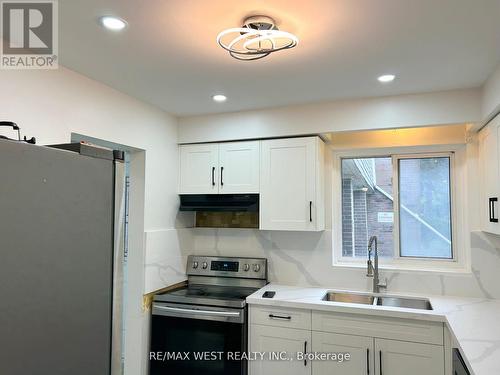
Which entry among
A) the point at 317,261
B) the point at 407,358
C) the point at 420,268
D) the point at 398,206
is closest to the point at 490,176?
the point at 398,206

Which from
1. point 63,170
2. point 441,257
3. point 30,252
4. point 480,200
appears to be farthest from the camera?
point 441,257

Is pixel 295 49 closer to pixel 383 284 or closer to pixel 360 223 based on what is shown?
pixel 360 223

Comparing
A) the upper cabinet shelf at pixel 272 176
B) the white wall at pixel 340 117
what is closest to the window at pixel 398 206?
the upper cabinet shelf at pixel 272 176

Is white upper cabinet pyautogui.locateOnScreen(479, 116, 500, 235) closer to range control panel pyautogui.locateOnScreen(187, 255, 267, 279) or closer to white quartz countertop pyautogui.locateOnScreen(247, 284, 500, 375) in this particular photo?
white quartz countertop pyautogui.locateOnScreen(247, 284, 500, 375)

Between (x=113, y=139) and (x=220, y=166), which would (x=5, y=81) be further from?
(x=220, y=166)

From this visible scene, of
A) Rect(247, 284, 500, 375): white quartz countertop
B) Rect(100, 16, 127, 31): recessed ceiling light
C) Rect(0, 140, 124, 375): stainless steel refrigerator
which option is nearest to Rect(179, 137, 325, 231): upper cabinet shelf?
Rect(247, 284, 500, 375): white quartz countertop

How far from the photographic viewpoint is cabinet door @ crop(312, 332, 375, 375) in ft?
7.73

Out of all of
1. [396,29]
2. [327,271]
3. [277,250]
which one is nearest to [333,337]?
[327,271]

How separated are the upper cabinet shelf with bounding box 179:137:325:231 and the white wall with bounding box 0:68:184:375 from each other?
29 centimetres

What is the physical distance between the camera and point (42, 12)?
1.54m

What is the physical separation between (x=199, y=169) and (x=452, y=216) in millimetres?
2101

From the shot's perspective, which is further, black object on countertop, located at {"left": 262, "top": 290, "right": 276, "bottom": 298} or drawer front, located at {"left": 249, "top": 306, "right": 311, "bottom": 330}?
black object on countertop, located at {"left": 262, "top": 290, "right": 276, "bottom": 298}

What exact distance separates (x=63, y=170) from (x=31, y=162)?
0.33ft

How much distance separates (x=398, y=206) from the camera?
2.97 meters
